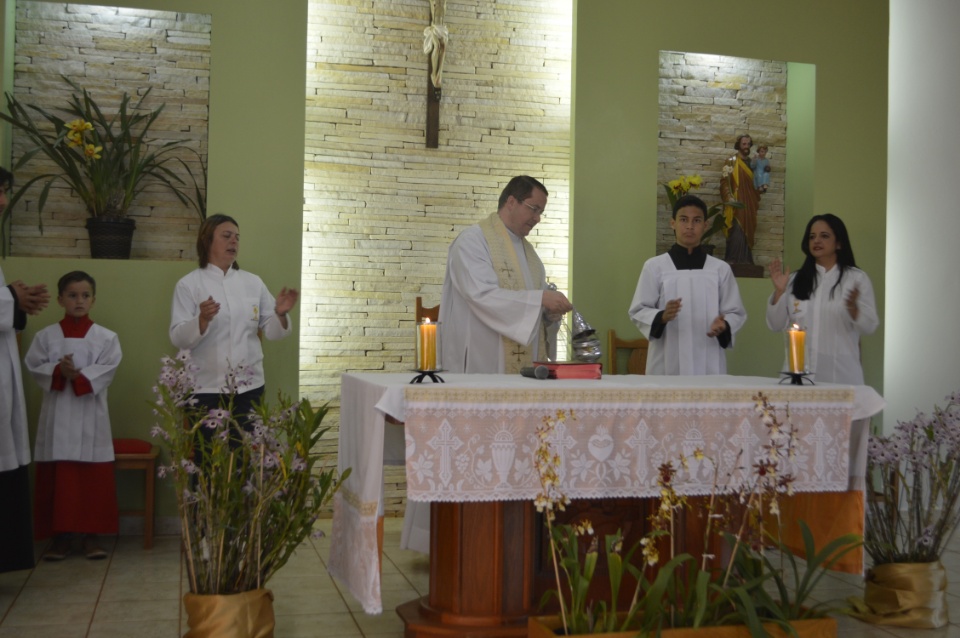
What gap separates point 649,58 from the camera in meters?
6.33

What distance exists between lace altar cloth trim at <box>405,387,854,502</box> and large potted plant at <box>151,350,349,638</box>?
41cm

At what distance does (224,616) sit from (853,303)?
343cm

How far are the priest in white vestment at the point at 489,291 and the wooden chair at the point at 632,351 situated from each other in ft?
4.74

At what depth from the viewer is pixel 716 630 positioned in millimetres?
3033

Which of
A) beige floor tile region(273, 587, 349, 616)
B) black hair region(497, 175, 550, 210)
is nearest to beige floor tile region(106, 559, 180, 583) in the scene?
beige floor tile region(273, 587, 349, 616)

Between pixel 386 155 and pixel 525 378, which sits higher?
pixel 386 155

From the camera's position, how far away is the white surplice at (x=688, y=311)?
206 inches

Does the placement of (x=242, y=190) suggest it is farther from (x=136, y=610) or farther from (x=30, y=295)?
(x=136, y=610)

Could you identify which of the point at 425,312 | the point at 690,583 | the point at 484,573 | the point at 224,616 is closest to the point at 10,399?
the point at 224,616

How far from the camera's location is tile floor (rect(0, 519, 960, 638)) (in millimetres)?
3764

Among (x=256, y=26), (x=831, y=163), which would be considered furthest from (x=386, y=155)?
(x=831, y=163)

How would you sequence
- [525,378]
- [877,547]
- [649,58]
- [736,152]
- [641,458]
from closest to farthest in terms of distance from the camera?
1. [641,458]
2. [525,378]
3. [877,547]
4. [649,58]
5. [736,152]

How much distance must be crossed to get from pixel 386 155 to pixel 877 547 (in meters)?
3.95

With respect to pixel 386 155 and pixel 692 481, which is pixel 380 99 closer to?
pixel 386 155
